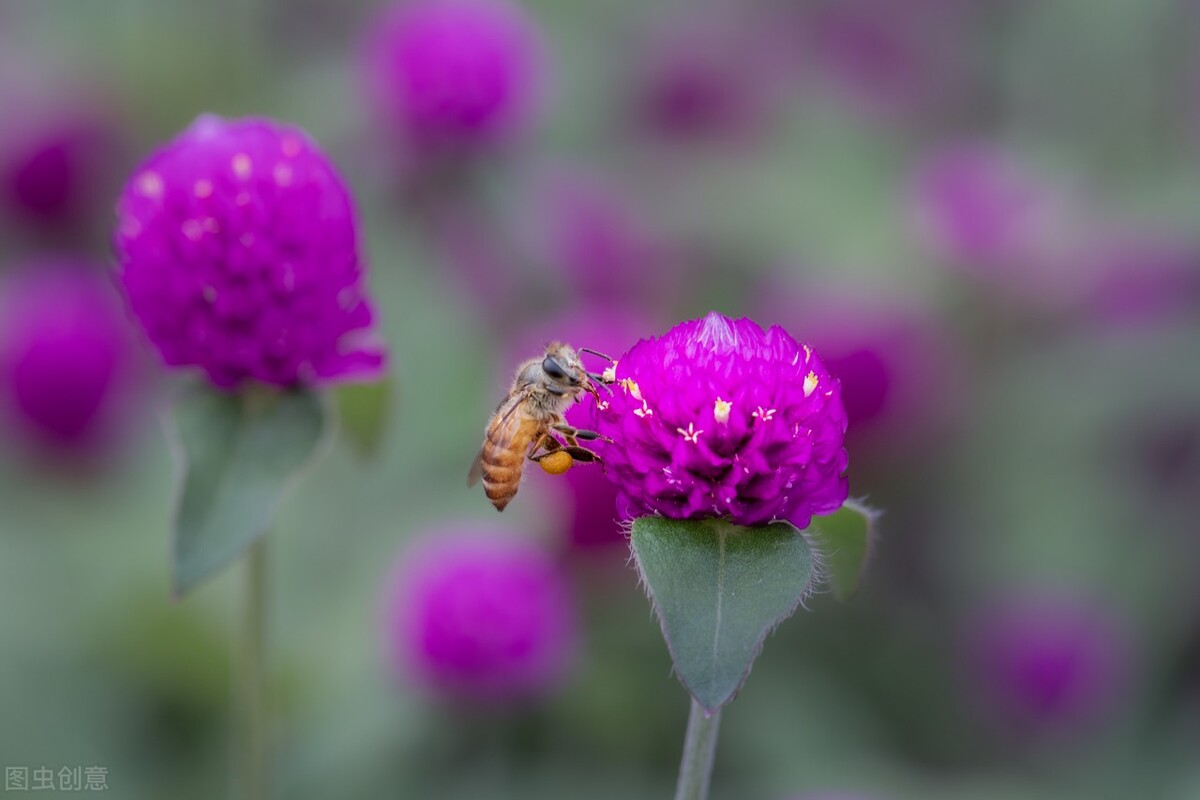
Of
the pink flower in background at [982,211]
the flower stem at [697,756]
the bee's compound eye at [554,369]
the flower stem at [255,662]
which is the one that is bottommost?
the flower stem at [697,756]

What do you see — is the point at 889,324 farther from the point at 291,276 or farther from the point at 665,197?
the point at 291,276

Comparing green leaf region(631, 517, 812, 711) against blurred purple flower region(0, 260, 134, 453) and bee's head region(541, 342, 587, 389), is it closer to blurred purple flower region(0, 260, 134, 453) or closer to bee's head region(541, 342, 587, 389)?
bee's head region(541, 342, 587, 389)

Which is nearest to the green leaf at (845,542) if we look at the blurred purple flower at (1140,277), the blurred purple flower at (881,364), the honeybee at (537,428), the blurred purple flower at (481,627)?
the honeybee at (537,428)

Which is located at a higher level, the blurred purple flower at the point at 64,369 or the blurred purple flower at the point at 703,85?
the blurred purple flower at the point at 703,85

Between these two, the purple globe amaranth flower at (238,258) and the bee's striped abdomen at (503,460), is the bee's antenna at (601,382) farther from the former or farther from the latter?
the purple globe amaranth flower at (238,258)

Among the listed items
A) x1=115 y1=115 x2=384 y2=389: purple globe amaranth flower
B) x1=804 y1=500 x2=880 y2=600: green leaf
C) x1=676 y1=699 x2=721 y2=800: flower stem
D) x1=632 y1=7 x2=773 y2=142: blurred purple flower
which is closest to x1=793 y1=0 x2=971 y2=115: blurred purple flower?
x1=632 y1=7 x2=773 y2=142: blurred purple flower

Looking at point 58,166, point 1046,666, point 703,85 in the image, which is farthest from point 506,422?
point 703,85

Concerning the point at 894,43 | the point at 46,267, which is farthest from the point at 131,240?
the point at 894,43

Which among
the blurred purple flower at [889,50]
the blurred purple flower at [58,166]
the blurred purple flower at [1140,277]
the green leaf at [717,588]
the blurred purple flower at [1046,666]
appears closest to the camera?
the green leaf at [717,588]
